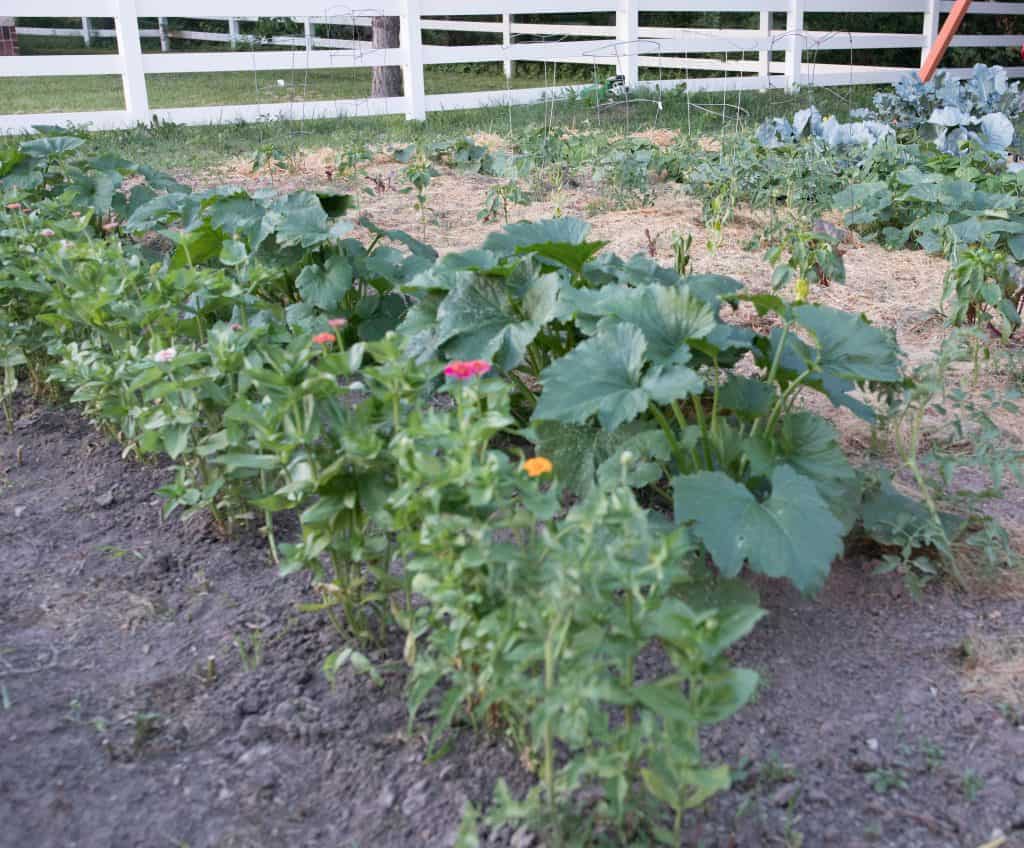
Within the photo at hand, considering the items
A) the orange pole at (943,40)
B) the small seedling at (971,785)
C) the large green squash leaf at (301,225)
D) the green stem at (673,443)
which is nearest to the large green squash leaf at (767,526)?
the green stem at (673,443)

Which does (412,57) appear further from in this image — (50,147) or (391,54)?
(50,147)

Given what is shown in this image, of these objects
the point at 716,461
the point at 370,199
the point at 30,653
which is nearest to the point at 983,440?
the point at 716,461

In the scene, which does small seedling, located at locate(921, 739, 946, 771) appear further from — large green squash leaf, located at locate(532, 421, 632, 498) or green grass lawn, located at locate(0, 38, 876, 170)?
green grass lawn, located at locate(0, 38, 876, 170)

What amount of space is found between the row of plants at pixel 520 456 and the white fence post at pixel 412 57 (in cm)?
579

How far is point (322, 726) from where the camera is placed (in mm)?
1818

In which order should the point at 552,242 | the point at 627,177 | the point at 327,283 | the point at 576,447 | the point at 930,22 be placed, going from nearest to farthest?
1. the point at 576,447
2. the point at 552,242
3. the point at 327,283
4. the point at 627,177
5. the point at 930,22

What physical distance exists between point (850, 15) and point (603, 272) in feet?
55.8

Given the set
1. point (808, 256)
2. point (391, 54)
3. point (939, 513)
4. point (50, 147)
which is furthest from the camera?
point (391, 54)

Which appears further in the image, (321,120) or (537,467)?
(321,120)

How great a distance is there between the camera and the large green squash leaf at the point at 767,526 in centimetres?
181

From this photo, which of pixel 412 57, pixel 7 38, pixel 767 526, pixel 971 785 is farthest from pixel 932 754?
pixel 7 38

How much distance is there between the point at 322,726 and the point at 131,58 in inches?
282

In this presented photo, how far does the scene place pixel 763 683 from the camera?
191cm

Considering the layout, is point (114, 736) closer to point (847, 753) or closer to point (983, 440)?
point (847, 753)
